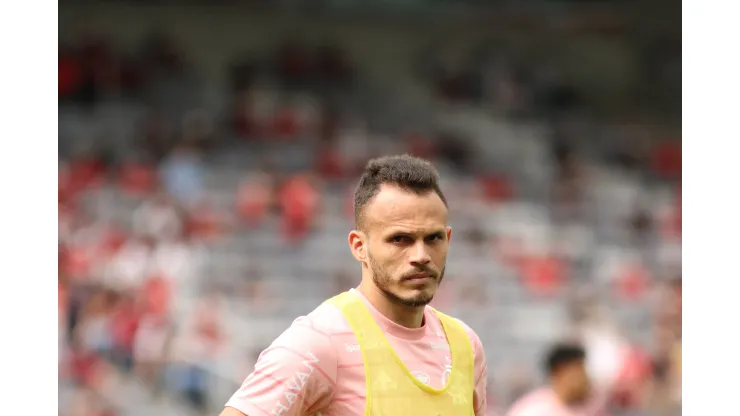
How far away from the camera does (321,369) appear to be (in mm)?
3227

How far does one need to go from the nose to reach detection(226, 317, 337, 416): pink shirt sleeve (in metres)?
0.32

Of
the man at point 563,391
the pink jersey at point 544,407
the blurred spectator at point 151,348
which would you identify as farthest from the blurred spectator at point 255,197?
the pink jersey at point 544,407

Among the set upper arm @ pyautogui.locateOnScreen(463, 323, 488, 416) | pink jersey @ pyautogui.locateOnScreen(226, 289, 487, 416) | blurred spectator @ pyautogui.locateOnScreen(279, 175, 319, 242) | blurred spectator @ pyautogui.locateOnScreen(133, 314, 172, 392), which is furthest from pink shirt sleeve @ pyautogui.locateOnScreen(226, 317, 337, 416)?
blurred spectator @ pyautogui.locateOnScreen(279, 175, 319, 242)

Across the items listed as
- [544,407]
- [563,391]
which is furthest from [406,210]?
[563,391]

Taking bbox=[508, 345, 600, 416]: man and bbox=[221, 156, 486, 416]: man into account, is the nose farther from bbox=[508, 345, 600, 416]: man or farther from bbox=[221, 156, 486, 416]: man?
bbox=[508, 345, 600, 416]: man

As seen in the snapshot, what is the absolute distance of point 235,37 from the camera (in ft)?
63.7

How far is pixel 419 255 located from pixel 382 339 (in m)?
0.28

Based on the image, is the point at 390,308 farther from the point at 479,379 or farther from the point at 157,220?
the point at 157,220

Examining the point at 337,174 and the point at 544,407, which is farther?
the point at 337,174

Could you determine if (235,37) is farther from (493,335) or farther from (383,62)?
(493,335)

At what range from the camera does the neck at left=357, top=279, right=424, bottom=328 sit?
3.43 m

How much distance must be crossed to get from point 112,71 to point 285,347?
14.8 meters

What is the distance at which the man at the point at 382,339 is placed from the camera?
3209 mm
